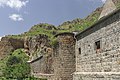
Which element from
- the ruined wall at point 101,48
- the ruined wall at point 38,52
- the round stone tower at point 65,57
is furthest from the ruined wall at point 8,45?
the ruined wall at point 101,48

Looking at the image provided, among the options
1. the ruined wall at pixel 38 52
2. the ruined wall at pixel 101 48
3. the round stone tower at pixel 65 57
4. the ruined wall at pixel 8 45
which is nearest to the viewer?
the ruined wall at pixel 101 48

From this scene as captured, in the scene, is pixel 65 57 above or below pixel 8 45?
below

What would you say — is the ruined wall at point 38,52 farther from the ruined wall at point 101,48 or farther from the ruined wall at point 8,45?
the ruined wall at point 101,48

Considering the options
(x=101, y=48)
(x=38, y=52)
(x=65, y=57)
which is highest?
(x=38, y=52)

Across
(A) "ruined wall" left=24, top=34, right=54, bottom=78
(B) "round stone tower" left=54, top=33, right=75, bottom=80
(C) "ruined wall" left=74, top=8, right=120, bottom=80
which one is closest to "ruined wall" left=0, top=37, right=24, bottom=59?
(A) "ruined wall" left=24, top=34, right=54, bottom=78

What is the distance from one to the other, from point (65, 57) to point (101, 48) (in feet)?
22.5

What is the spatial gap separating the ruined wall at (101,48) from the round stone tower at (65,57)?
6.44 feet

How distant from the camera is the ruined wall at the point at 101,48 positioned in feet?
41.9

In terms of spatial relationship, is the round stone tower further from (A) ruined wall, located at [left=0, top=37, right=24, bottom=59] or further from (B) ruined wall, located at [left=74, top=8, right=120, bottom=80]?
(A) ruined wall, located at [left=0, top=37, right=24, bottom=59]

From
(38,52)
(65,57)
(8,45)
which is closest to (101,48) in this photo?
(65,57)

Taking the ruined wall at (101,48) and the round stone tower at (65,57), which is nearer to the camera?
the ruined wall at (101,48)

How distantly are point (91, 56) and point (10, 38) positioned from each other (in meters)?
58.5

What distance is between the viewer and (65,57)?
21.1 meters

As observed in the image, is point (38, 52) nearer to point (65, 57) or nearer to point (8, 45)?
point (8, 45)
